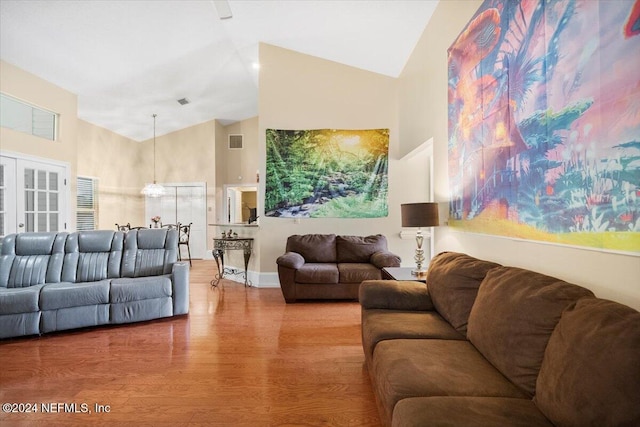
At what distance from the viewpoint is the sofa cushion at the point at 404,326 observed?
1.80 m

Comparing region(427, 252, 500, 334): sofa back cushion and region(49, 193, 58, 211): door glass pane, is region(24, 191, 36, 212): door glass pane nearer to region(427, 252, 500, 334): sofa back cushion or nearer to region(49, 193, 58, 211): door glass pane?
region(49, 193, 58, 211): door glass pane

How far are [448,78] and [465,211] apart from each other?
1.32 m

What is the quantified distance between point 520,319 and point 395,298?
102 centimetres

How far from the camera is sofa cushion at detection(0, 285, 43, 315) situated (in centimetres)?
276

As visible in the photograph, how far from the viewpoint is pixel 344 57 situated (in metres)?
4.68

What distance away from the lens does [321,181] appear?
4773 millimetres

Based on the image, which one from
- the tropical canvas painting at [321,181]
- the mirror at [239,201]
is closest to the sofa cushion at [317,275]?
the tropical canvas painting at [321,181]

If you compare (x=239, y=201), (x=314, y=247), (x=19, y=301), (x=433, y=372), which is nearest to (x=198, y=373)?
(x=433, y=372)

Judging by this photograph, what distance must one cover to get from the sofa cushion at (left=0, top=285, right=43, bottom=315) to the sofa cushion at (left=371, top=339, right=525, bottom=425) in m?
3.29

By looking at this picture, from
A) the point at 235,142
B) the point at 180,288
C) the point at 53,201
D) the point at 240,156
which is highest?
the point at 235,142

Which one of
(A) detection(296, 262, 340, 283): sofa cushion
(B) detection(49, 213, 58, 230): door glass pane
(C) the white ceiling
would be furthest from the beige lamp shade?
(B) detection(49, 213, 58, 230): door glass pane

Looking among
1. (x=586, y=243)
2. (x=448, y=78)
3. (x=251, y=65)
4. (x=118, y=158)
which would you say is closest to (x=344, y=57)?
(x=251, y=65)

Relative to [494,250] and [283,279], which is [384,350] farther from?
[283,279]

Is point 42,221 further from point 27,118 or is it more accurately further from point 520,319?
point 520,319
